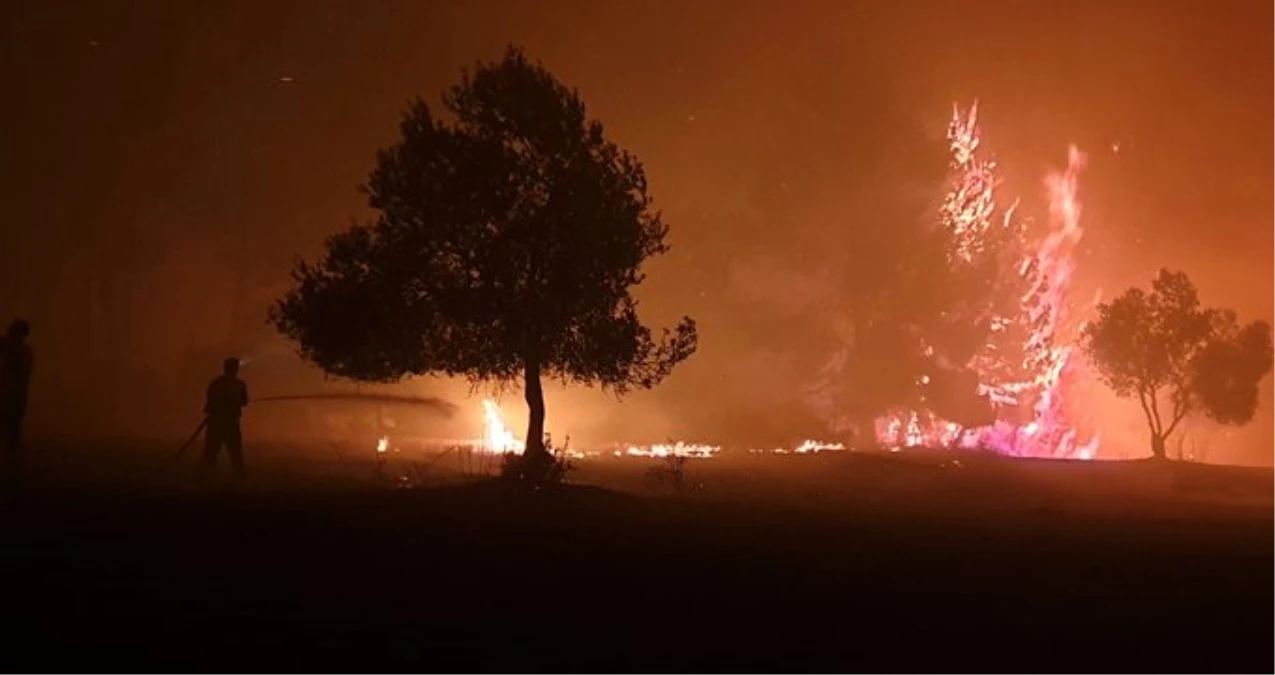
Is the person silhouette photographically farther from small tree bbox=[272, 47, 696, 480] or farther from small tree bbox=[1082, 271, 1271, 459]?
small tree bbox=[1082, 271, 1271, 459]

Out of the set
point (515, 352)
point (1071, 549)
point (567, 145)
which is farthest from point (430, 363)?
point (1071, 549)

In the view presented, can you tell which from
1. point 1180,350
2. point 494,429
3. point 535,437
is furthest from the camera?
point 1180,350

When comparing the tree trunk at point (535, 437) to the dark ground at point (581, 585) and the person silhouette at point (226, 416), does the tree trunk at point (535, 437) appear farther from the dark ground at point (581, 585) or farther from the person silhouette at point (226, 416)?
the person silhouette at point (226, 416)

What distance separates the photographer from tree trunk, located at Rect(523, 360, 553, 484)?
23.3 metres

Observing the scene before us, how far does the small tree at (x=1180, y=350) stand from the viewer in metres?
57.1

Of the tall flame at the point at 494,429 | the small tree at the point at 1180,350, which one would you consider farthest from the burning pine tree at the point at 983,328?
the tall flame at the point at 494,429

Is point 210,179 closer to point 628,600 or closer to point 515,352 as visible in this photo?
point 515,352

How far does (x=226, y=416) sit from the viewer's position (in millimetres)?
22359

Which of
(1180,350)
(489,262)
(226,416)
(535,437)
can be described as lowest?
(535,437)

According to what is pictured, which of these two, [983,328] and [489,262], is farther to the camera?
[983,328]

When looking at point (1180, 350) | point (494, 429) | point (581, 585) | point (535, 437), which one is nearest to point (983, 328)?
point (1180, 350)

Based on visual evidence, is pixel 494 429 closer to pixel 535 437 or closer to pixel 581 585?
pixel 535 437

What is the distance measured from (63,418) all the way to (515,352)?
29.3 meters

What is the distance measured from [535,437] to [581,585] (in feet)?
46.0
